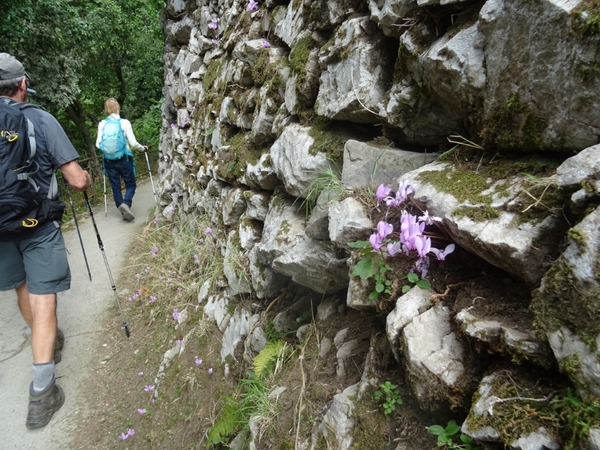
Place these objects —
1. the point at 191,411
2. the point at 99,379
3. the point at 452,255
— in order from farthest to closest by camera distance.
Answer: the point at 99,379
the point at 191,411
the point at 452,255

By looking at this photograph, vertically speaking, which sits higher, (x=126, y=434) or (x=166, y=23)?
(x=166, y=23)

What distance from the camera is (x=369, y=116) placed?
96.0 inches

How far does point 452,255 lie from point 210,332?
9.89ft

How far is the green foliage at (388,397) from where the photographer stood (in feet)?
5.48

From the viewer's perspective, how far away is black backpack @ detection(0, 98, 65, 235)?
10.1ft

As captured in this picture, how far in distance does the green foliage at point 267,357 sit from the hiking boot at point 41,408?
7.87ft

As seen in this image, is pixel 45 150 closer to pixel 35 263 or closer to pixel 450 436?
pixel 35 263

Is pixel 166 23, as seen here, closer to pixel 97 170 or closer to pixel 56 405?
pixel 97 170

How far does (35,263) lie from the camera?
3568 millimetres

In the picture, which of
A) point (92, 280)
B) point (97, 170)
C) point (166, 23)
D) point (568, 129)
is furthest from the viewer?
point (97, 170)

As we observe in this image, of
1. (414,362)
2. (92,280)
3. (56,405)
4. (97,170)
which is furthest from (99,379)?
(97,170)

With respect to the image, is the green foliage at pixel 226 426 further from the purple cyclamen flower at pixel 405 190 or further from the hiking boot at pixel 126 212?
the hiking boot at pixel 126 212

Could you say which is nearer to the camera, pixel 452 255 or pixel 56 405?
pixel 452 255

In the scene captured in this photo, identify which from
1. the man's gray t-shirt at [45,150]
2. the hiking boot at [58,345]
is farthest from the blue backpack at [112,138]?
the man's gray t-shirt at [45,150]
